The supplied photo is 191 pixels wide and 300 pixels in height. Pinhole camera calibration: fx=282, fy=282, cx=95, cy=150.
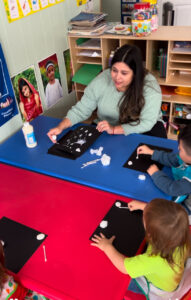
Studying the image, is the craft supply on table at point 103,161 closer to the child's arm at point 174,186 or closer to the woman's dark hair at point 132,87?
the child's arm at point 174,186

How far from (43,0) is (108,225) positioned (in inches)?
68.3

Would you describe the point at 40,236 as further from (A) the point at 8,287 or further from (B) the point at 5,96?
(B) the point at 5,96

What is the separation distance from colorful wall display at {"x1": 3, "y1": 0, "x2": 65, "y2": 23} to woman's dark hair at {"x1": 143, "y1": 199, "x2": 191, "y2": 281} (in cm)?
154

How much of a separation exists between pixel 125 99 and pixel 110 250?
1.13m

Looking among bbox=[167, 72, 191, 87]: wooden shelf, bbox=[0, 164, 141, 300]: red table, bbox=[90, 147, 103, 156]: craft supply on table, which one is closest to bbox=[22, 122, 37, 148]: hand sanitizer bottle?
bbox=[0, 164, 141, 300]: red table

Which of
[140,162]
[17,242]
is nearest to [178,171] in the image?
[140,162]

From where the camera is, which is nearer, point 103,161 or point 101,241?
point 101,241

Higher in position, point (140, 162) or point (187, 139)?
point (187, 139)

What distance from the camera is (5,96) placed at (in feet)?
6.22

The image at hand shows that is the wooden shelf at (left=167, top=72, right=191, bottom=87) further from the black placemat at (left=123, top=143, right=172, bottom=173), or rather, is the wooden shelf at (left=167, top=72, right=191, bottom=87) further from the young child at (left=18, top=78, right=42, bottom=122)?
the young child at (left=18, top=78, right=42, bottom=122)

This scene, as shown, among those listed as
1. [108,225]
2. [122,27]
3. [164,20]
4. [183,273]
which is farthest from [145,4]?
[183,273]

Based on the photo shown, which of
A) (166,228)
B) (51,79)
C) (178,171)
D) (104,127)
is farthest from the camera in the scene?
(51,79)

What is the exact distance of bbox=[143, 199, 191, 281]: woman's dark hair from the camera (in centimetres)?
97

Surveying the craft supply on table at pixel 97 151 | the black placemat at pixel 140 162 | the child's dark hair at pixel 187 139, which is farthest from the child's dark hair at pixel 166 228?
the craft supply on table at pixel 97 151
